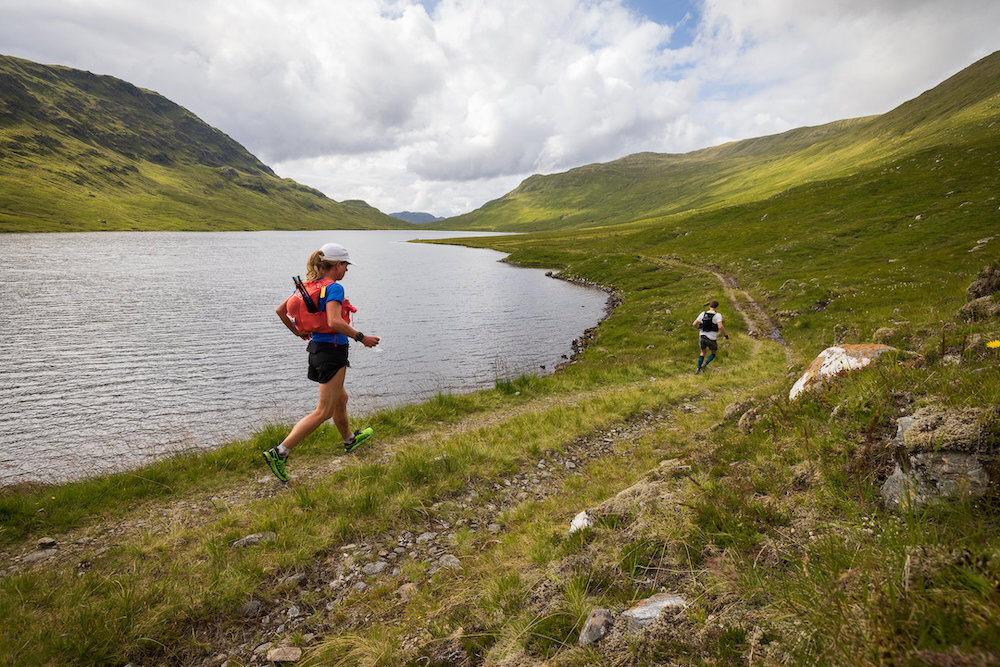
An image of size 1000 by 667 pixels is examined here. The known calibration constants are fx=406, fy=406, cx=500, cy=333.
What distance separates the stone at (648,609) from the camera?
10.9ft

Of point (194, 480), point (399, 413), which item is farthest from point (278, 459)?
point (399, 413)

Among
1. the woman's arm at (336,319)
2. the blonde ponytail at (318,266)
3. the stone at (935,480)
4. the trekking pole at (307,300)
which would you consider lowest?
the stone at (935,480)

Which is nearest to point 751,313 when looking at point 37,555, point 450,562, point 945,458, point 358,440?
point 358,440

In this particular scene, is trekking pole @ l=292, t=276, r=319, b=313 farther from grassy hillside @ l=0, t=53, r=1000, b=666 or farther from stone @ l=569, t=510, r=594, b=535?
stone @ l=569, t=510, r=594, b=535

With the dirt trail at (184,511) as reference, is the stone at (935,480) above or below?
above

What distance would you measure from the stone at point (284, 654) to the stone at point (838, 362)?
898 centimetres

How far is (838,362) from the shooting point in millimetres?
8656

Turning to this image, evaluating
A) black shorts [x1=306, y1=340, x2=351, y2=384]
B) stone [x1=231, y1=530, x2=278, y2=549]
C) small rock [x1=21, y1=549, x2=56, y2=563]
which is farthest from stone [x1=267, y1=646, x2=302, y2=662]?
small rock [x1=21, y1=549, x2=56, y2=563]

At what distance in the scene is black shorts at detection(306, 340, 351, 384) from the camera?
27.1ft

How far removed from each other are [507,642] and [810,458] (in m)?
4.39

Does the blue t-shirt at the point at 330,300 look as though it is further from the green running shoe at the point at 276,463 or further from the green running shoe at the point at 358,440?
the green running shoe at the point at 358,440

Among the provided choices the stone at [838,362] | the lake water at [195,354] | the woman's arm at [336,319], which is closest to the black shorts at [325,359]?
the woman's arm at [336,319]

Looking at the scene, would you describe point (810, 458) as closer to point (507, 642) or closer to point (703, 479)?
point (703, 479)

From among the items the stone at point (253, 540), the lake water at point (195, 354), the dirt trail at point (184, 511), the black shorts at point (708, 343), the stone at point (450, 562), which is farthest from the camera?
the black shorts at point (708, 343)
